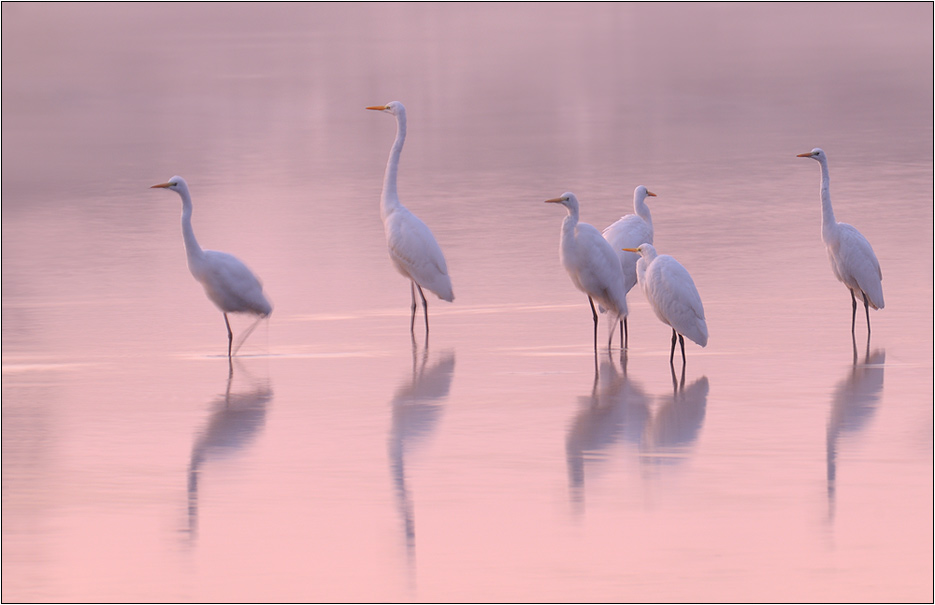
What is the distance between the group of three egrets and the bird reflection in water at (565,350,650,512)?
19.1 inches

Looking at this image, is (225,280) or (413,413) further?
(225,280)

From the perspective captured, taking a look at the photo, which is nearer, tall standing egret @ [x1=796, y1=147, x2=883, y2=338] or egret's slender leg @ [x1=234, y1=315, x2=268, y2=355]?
egret's slender leg @ [x1=234, y1=315, x2=268, y2=355]

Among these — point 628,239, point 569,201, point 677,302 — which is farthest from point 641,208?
point 677,302

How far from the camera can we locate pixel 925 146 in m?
19.7

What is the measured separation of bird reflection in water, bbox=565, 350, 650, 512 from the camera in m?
6.58

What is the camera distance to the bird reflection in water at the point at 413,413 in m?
5.98

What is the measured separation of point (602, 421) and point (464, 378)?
123 centimetres

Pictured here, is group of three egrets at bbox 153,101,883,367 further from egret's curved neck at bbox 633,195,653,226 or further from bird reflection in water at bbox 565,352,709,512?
bird reflection in water at bbox 565,352,709,512

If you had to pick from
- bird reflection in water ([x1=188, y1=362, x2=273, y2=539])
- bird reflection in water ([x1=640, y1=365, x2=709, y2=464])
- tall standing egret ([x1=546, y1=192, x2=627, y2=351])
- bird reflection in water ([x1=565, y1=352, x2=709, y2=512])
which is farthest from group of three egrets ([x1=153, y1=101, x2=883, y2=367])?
bird reflection in water ([x1=188, y1=362, x2=273, y2=539])

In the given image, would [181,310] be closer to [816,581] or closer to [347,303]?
[347,303]

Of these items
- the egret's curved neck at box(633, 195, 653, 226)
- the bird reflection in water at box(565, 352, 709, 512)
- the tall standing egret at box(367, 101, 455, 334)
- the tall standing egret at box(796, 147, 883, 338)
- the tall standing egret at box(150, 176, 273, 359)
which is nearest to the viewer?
the bird reflection in water at box(565, 352, 709, 512)

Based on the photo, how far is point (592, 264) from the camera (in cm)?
934

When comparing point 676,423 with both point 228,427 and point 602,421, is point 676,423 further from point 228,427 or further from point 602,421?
point 228,427

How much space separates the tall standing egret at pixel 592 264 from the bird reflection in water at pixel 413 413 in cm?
85
